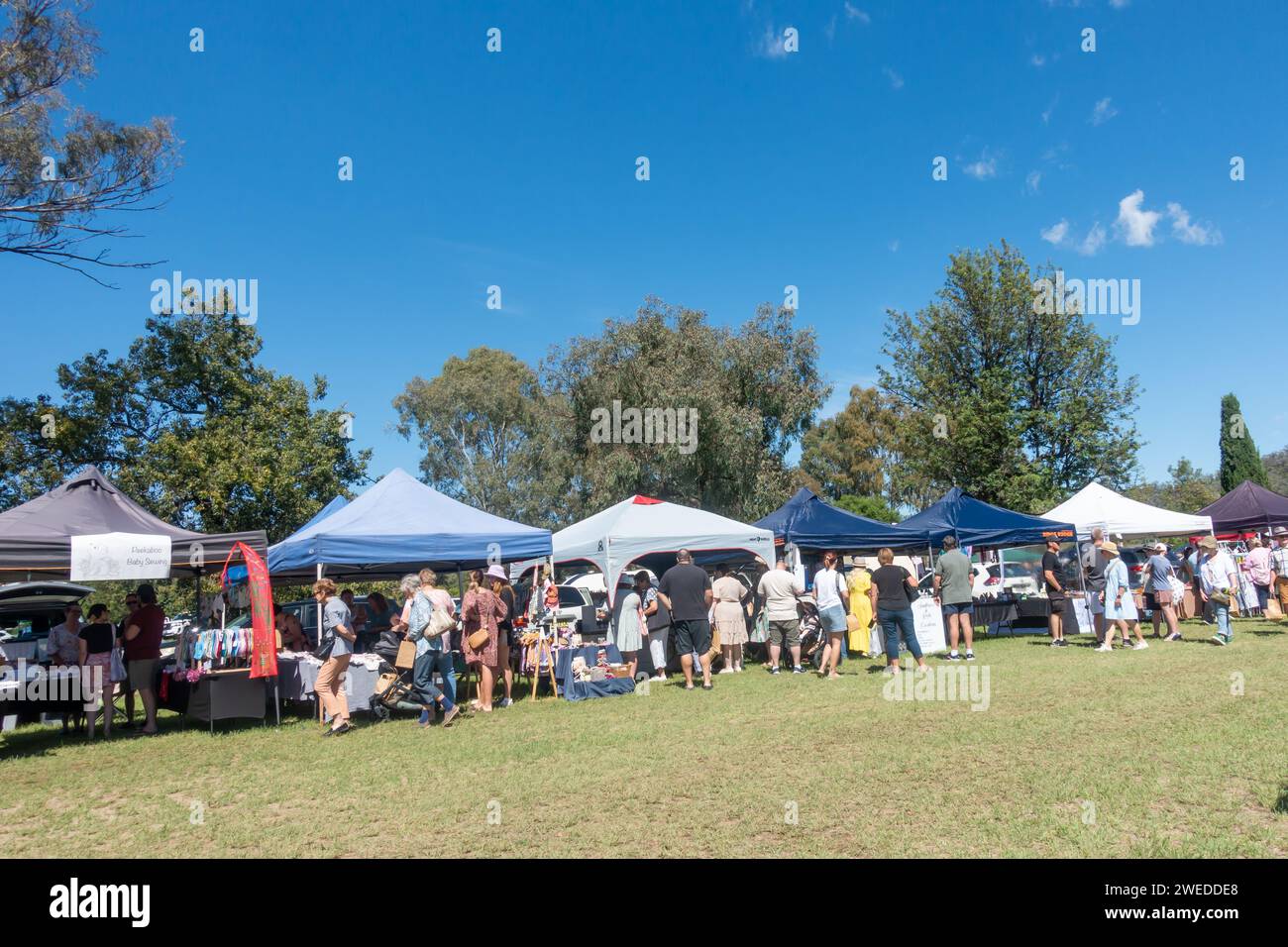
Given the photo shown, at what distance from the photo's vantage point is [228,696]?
356 inches

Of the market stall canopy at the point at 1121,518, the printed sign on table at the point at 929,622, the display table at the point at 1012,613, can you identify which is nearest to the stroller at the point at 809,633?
the printed sign on table at the point at 929,622

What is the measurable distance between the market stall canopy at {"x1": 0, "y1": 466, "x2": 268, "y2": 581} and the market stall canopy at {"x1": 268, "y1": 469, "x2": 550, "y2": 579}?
1.02 meters

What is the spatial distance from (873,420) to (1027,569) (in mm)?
26433

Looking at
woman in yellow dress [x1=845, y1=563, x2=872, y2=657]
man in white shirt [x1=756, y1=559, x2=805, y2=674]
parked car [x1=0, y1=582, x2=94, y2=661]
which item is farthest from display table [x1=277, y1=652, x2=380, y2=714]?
parked car [x1=0, y1=582, x2=94, y2=661]

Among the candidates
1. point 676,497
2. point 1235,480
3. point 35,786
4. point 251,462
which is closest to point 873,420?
point 1235,480

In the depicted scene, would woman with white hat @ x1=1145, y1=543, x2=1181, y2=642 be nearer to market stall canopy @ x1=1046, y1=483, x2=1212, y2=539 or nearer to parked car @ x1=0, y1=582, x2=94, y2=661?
market stall canopy @ x1=1046, y1=483, x2=1212, y2=539

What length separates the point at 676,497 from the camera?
93.7 feet

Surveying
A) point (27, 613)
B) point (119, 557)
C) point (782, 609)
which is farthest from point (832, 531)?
point (27, 613)

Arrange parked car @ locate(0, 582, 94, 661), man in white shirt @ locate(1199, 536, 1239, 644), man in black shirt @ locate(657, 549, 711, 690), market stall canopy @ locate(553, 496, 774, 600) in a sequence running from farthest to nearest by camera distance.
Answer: parked car @ locate(0, 582, 94, 661), market stall canopy @ locate(553, 496, 774, 600), man in white shirt @ locate(1199, 536, 1239, 644), man in black shirt @ locate(657, 549, 711, 690)

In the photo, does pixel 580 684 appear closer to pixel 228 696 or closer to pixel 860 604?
pixel 228 696

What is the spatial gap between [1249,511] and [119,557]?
2460 cm

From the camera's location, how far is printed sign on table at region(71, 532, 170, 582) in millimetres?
8422

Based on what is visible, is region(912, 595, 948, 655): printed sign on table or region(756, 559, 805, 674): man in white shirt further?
region(912, 595, 948, 655): printed sign on table

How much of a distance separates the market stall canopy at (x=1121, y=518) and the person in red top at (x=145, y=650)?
16.4m
